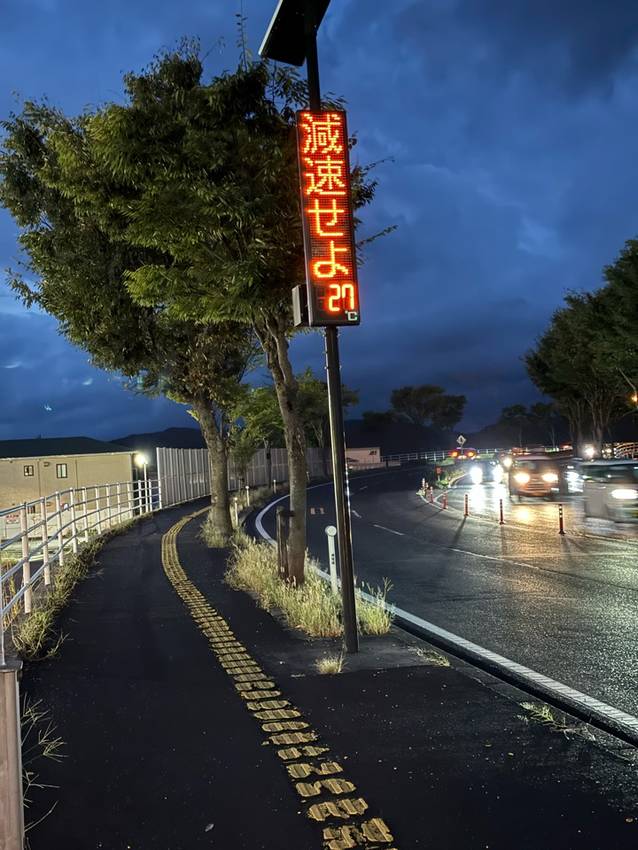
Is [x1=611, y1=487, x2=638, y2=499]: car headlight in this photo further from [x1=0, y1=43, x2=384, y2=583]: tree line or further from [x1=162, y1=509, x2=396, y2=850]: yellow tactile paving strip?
[x1=162, y1=509, x2=396, y2=850]: yellow tactile paving strip

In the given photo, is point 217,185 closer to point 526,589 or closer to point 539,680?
point 539,680

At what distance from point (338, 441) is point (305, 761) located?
10.7 ft

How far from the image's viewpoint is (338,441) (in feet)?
23.6

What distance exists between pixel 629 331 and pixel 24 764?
37004mm

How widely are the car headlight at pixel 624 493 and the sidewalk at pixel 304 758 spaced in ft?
40.2

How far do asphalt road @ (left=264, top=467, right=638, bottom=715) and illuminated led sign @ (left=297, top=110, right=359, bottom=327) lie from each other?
3.71 meters

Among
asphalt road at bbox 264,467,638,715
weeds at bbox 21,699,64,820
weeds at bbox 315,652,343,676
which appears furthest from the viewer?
asphalt road at bbox 264,467,638,715

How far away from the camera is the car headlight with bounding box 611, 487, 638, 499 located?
17.9 meters

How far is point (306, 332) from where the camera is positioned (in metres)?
11.5

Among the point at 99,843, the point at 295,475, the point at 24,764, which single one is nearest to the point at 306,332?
the point at 295,475

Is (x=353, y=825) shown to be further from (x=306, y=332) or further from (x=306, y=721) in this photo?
(x=306, y=332)

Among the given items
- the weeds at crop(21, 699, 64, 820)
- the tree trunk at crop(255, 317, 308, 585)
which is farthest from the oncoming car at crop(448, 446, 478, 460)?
the weeds at crop(21, 699, 64, 820)

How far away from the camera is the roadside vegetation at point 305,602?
25.6ft

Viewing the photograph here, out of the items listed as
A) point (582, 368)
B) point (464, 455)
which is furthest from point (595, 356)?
point (464, 455)
